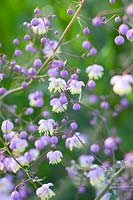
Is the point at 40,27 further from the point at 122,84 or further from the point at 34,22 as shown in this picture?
the point at 122,84

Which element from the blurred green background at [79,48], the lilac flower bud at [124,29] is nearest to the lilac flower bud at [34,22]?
the lilac flower bud at [124,29]

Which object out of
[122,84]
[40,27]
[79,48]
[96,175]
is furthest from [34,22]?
[79,48]

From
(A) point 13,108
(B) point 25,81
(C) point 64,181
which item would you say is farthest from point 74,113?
(B) point 25,81

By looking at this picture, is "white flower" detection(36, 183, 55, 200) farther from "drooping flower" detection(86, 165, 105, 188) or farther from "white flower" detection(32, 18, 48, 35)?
"white flower" detection(32, 18, 48, 35)

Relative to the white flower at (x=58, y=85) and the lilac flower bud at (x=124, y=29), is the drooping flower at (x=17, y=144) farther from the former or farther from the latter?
the lilac flower bud at (x=124, y=29)

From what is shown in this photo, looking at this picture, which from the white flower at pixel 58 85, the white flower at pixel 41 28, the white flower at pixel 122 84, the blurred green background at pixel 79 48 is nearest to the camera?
the white flower at pixel 122 84

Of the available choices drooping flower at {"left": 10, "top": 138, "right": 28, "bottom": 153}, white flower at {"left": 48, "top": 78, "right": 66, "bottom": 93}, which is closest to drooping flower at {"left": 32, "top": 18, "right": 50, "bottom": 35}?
white flower at {"left": 48, "top": 78, "right": 66, "bottom": 93}
